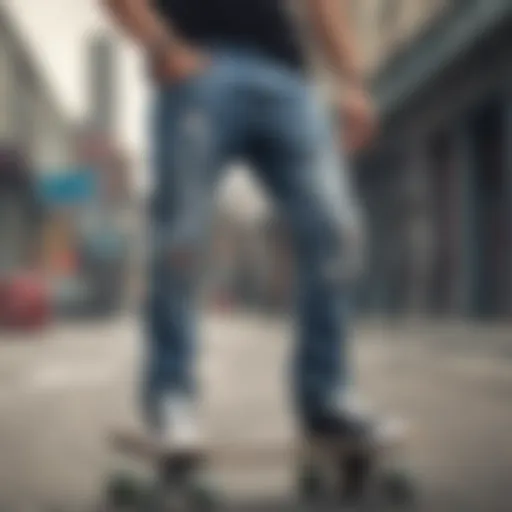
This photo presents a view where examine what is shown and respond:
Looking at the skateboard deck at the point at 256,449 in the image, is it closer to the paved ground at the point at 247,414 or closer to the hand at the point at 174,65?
the paved ground at the point at 247,414

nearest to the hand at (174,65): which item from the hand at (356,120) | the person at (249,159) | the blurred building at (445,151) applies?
the person at (249,159)

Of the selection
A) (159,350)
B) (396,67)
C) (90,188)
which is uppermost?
(396,67)

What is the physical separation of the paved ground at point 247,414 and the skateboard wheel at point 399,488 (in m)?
0.01

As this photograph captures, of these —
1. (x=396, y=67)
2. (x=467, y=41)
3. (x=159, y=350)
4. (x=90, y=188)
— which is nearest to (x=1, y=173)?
(x=90, y=188)

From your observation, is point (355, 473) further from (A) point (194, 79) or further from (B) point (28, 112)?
(B) point (28, 112)

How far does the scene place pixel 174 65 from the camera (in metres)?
0.76

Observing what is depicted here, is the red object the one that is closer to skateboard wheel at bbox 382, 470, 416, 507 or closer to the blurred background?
the blurred background

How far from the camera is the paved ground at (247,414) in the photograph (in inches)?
30.4

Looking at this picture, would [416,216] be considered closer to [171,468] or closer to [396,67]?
[396,67]

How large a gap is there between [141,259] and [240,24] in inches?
7.4

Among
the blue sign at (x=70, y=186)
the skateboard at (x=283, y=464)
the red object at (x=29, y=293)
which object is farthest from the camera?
the red object at (x=29, y=293)

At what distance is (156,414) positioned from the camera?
30.7 inches

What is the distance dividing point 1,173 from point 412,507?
1.57 feet

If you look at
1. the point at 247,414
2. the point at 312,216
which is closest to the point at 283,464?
the point at 247,414
